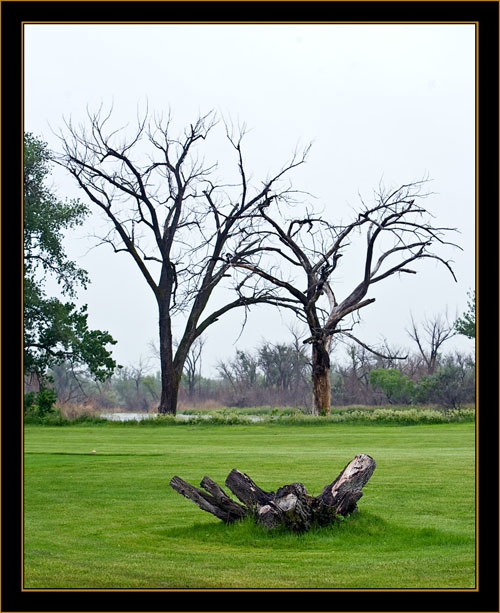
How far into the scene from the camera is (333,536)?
9.01 metres

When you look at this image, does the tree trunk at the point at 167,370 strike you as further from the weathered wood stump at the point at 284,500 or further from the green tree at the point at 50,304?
the weathered wood stump at the point at 284,500

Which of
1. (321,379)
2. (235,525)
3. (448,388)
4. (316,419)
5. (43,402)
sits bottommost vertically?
(316,419)

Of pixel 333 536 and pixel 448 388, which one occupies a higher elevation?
pixel 448 388

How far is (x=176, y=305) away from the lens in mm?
34438

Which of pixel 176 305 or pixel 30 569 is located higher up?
pixel 176 305

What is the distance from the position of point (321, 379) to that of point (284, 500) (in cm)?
2156

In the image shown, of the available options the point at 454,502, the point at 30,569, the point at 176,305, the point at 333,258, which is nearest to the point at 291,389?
the point at 176,305

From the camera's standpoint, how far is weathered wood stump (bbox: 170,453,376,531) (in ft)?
29.4

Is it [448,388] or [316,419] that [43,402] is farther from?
[448,388]

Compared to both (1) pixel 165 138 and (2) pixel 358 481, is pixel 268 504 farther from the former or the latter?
(1) pixel 165 138

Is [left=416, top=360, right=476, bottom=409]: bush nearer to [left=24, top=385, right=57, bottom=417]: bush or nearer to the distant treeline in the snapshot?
the distant treeline

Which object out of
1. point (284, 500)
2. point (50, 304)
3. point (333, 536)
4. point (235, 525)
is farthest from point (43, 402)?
point (333, 536)

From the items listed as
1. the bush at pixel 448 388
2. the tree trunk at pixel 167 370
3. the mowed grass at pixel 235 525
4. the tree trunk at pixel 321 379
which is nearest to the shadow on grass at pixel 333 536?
the mowed grass at pixel 235 525
